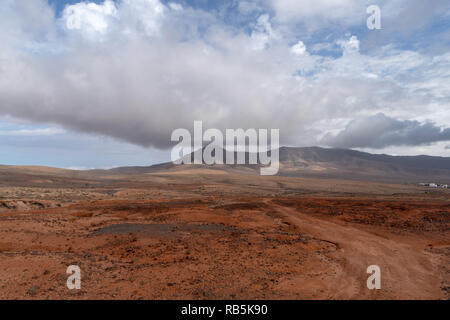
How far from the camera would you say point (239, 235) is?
14.3m

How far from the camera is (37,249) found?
11.2 m

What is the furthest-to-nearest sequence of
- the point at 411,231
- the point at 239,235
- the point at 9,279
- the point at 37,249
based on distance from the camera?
1. the point at 411,231
2. the point at 239,235
3. the point at 37,249
4. the point at 9,279

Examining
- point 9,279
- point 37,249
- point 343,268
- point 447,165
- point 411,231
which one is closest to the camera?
point 9,279

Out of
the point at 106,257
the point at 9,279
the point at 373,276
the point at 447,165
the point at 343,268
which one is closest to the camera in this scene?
the point at 9,279

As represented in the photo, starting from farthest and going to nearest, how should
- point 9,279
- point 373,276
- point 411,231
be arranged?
1. point 411,231
2. point 373,276
3. point 9,279

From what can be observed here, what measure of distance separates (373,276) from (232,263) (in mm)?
4473
